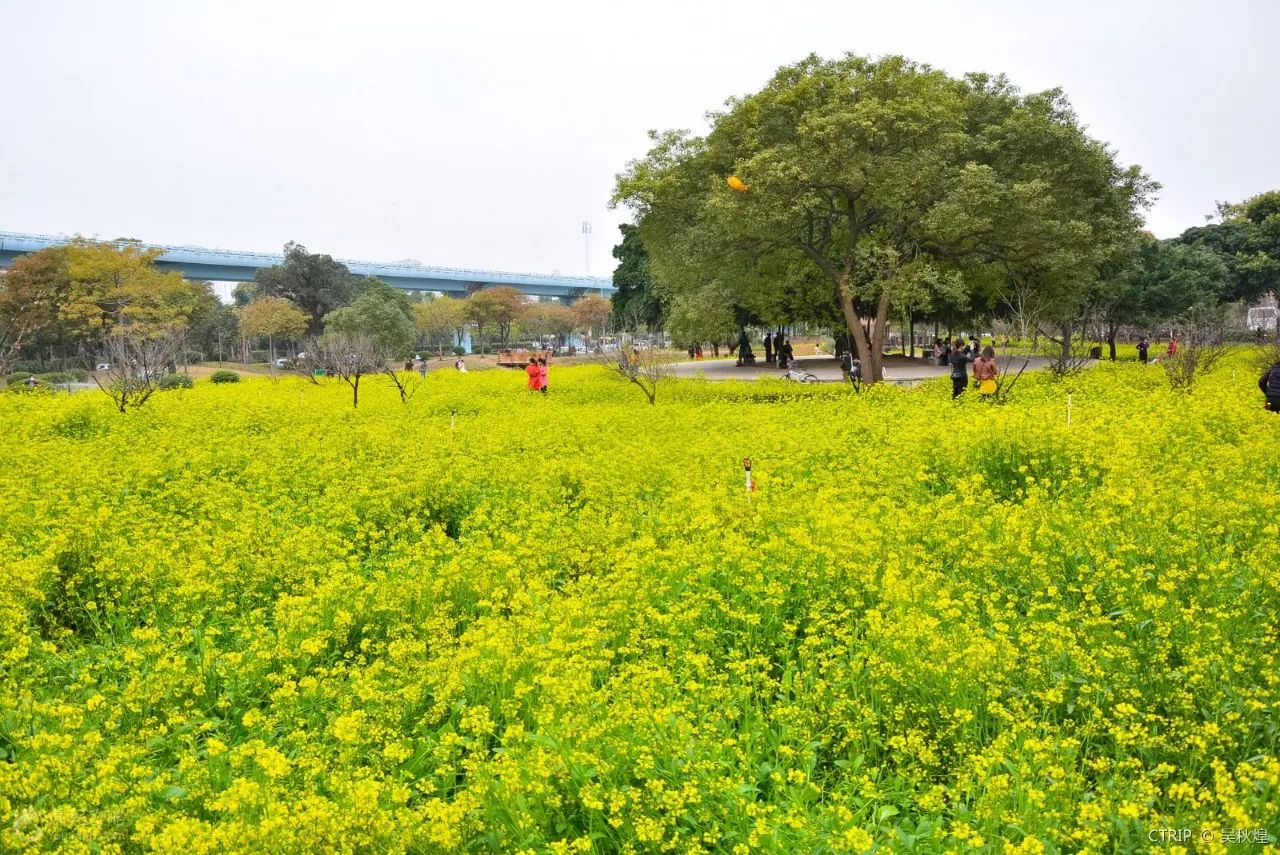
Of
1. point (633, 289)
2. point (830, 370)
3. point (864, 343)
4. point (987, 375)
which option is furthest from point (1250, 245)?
point (987, 375)

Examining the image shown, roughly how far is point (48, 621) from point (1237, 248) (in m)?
56.4

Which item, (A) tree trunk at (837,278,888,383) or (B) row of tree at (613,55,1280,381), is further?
(A) tree trunk at (837,278,888,383)

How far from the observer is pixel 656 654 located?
4.90 m

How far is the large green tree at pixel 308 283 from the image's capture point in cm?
5531

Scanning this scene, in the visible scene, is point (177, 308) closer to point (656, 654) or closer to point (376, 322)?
point (376, 322)

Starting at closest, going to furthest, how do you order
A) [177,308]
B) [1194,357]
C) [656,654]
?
[656,654]
[1194,357]
[177,308]

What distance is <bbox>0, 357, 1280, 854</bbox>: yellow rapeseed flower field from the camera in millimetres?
3350

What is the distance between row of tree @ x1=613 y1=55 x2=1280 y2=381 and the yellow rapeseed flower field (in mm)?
10938

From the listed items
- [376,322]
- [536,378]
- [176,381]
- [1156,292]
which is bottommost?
[176,381]

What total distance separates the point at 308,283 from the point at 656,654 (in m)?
57.0

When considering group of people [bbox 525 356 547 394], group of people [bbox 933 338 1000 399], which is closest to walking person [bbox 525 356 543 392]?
group of people [bbox 525 356 547 394]

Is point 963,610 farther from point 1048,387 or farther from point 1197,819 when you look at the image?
point 1048,387

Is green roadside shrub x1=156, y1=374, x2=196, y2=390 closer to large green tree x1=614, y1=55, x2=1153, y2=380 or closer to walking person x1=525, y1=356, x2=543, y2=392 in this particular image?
walking person x1=525, y1=356, x2=543, y2=392

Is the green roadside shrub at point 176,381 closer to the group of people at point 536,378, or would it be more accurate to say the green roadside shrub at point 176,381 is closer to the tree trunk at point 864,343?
the group of people at point 536,378
